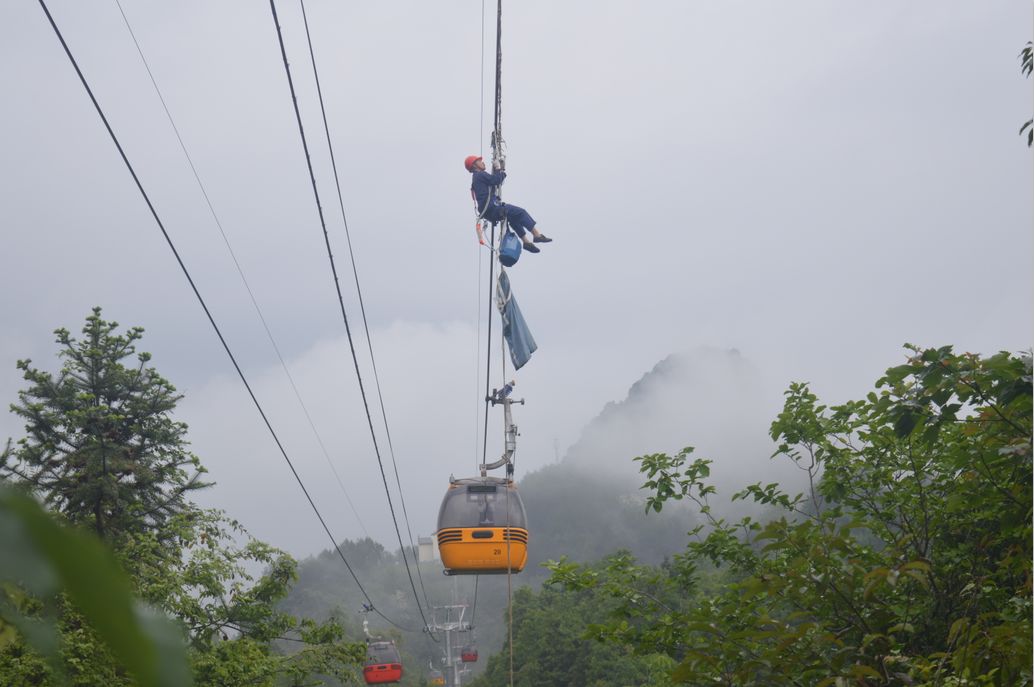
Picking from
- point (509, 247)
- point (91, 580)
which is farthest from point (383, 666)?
point (91, 580)

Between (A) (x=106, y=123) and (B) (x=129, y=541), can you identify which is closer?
(A) (x=106, y=123)

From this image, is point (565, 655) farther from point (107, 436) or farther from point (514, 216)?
point (514, 216)

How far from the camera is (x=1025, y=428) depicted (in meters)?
4.94

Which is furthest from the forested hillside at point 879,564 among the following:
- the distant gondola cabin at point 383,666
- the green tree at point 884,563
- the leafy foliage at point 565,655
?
the leafy foliage at point 565,655

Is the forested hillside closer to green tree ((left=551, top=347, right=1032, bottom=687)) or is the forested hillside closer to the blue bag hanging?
green tree ((left=551, top=347, right=1032, bottom=687))

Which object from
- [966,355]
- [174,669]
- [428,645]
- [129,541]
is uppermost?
[428,645]

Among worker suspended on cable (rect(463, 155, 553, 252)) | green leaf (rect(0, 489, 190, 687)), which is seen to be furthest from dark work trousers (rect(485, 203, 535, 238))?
green leaf (rect(0, 489, 190, 687))

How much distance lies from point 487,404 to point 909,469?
22.0 feet

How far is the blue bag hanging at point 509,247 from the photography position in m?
12.0

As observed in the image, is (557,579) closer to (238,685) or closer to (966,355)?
(966,355)

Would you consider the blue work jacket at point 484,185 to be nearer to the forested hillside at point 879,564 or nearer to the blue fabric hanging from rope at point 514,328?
the blue fabric hanging from rope at point 514,328

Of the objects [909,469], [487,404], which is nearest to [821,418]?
[909,469]

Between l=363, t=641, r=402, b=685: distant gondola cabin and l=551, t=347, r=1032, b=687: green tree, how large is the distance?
37.8m

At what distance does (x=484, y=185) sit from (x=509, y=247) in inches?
31.4
